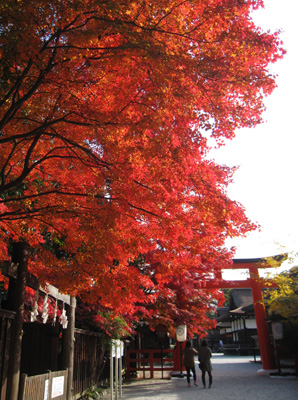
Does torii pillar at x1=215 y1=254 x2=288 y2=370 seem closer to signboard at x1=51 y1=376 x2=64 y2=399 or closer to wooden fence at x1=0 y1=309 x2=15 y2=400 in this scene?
signboard at x1=51 y1=376 x2=64 y2=399

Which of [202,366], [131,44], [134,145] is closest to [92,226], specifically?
[134,145]

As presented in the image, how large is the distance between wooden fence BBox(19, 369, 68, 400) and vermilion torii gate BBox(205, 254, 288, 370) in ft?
37.8

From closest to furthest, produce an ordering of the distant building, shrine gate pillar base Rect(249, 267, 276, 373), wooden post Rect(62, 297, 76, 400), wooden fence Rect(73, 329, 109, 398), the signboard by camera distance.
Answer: the signboard < wooden post Rect(62, 297, 76, 400) < wooden fence Rect(73, 329, 109, 398) < shrine gate pillar base Rect(249, 267, 276, 373) < the distant building

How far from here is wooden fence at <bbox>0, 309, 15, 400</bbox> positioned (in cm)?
449

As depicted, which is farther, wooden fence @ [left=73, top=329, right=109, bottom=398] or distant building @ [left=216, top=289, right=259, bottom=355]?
distant building @ [left=216, top=289, right=259, bottom=355]

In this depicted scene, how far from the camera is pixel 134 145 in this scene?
5867mm

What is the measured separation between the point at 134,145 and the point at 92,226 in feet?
5.68

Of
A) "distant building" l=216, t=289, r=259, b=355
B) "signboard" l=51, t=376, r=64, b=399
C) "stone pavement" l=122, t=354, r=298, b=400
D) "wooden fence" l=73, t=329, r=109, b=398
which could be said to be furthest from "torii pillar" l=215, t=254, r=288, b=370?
"distant building" l=216, t=289, r=259, b=355

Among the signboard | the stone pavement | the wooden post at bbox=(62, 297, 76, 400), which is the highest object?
the wooden post at bbox=(62, 297, 76, 400)

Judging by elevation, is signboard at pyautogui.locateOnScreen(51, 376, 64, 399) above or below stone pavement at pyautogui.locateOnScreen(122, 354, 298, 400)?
above

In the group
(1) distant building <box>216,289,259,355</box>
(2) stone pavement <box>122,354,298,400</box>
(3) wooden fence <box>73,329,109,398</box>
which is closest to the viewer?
(3) wooden fence <box>73,329,109,398</box>

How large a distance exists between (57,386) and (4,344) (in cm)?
145

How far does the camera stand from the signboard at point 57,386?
532cm

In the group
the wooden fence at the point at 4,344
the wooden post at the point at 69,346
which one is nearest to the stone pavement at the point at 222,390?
the wooden post at the point at 69,346
